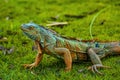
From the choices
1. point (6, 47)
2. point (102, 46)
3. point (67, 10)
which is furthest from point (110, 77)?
point (67, 10)

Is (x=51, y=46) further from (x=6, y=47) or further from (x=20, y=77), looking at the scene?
(x=6, y=47)

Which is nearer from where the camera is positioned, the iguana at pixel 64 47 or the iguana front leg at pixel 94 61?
the iguana front leg at pixel 94 61

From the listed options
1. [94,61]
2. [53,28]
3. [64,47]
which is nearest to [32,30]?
[64,47]

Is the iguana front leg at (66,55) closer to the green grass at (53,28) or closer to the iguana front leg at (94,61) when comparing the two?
the green grass at (53,28)

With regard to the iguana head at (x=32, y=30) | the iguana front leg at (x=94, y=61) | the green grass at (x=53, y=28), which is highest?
the iguana head at (x=32, y=30)

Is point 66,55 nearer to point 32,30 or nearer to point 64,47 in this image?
point 64,47

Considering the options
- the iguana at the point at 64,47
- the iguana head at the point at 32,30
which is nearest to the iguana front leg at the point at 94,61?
the iguana at the point at 64,47

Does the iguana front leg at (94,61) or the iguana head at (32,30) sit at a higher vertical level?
the iguana head at (32,30)
